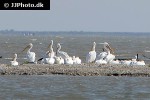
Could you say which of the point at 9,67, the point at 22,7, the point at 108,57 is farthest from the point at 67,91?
the point at 108,57

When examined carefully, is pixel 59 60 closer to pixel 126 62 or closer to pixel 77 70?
pixel 126 62

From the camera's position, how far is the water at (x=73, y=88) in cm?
2136

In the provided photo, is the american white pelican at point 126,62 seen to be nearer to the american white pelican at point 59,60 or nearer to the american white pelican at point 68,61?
the american white pelican at point 68,61

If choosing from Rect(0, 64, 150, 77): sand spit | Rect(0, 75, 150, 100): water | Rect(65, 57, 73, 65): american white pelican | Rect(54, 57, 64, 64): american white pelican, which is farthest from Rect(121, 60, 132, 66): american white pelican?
Rect(0, 75, 150, 100): water

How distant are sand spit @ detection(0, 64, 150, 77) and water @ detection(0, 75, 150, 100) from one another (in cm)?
57

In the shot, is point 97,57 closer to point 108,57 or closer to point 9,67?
point 108,57

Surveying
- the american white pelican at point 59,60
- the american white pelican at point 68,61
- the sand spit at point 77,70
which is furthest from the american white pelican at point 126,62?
the american white pelican at point 59,60

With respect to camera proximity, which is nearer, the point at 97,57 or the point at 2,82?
the point at 2,82

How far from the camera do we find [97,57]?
30547 millimetres

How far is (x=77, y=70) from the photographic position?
26.2 metres

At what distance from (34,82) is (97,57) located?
7075 mm

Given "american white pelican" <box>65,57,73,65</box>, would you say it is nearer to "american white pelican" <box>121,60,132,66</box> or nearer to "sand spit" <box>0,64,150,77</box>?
"sand spit" <box>0,64,150,77</box>

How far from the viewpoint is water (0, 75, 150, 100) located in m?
21.4

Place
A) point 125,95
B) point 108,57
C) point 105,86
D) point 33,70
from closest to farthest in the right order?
point 125,95 → point 105,86 → point 33,70 → point 108,57
